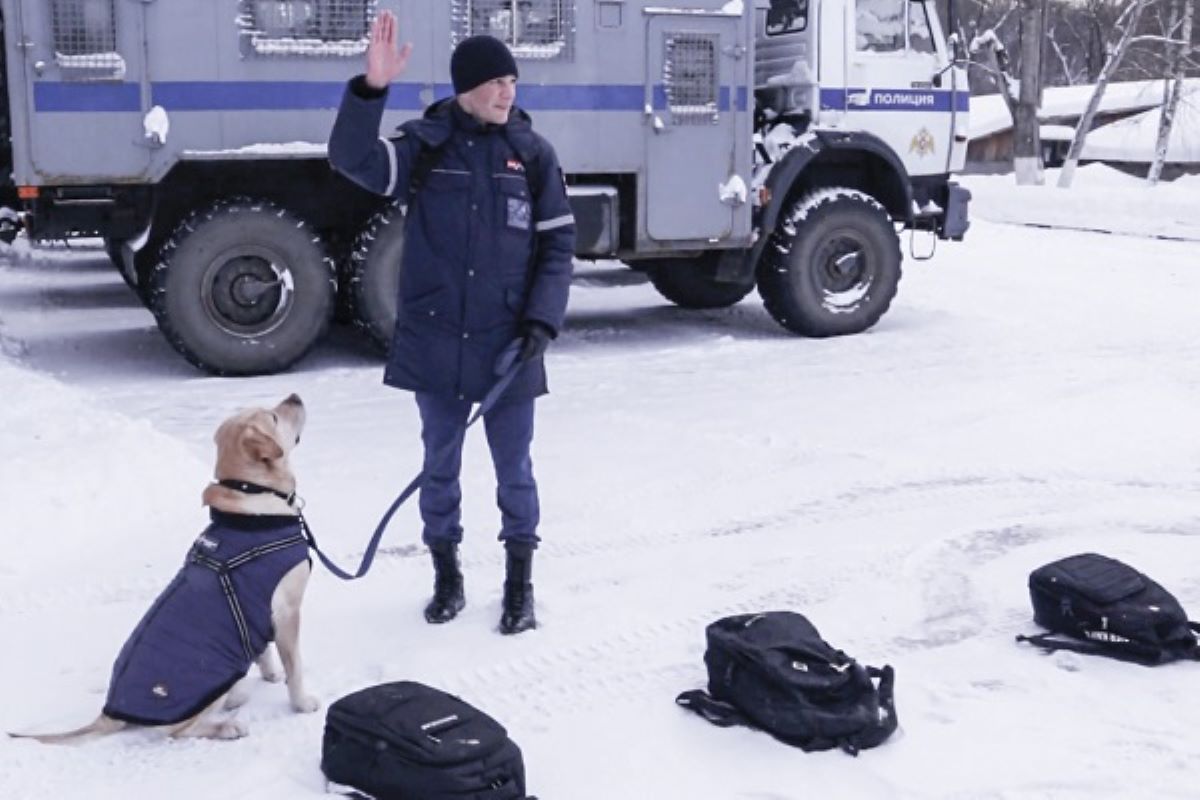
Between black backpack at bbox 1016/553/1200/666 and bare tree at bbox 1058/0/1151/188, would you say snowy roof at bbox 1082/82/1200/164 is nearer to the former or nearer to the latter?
bare tree at bbox 1058/0/1151/188

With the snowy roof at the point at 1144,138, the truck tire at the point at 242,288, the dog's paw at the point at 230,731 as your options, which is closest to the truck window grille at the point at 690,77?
the truck tire at the point at 242,288

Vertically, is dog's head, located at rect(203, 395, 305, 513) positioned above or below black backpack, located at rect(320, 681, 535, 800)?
above

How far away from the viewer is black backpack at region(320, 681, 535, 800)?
3623mm

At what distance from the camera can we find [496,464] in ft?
16.4

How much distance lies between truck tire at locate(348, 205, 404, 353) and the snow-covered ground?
0.34 m

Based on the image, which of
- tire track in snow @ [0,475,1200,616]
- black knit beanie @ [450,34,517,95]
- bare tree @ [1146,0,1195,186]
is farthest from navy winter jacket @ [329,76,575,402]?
bare tree @ [1146,0,1195,186]

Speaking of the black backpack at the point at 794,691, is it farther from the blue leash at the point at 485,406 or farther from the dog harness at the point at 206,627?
the dog harness at the point at 206,627

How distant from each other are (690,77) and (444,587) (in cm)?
599

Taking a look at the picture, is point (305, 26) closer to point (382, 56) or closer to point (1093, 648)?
point (382, 56)

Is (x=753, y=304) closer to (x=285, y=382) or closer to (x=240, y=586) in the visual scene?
(x=285, y=382)

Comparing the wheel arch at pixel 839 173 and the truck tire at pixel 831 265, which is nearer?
the wheel arch at pixel 839 173

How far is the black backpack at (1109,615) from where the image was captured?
4.65 meters

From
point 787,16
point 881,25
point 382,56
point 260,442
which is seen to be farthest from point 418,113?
point 260,442

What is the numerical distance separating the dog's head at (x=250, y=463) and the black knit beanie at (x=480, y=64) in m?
1.22
